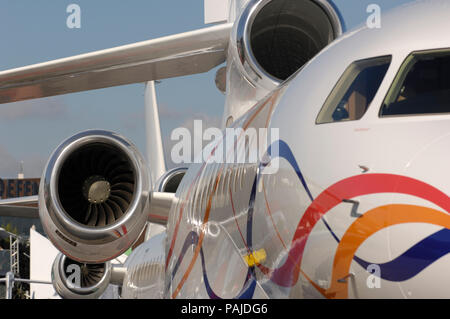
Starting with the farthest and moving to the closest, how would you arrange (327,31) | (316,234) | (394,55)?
(327,31), (394,55), (316,234)

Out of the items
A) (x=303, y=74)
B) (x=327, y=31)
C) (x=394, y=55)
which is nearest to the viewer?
(x=394, y=55)

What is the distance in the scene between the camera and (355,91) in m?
3.08

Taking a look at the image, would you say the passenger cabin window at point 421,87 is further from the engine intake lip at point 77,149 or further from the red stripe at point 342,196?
the engine intake lip at point 77,149

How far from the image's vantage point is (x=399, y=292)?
247 cm

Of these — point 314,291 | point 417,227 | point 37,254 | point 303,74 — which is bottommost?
point 37,254

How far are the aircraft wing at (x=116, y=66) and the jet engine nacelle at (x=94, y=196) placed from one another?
156cm

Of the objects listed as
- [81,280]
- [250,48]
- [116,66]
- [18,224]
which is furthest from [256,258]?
[18,224]

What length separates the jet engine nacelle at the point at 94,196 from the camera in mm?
6219

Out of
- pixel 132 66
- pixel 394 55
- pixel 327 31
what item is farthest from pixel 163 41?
pixel 394 55

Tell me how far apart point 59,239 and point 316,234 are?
413 centimetres

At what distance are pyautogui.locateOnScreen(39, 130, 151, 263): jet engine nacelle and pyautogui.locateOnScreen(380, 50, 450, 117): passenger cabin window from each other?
13.1 ft

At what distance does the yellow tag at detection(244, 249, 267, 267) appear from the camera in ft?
11.3
